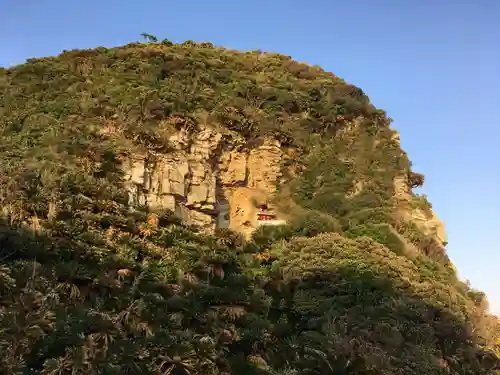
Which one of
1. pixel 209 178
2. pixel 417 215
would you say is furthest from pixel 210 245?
pixel 417 215

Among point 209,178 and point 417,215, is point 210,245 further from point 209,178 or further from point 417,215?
point 417,215

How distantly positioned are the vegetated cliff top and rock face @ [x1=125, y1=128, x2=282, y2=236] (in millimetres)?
540

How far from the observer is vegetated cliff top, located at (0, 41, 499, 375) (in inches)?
578

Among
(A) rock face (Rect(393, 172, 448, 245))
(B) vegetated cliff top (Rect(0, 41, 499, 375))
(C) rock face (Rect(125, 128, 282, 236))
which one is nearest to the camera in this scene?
(B) vegetated cliff top (Rect(0, 41, 499, 375))

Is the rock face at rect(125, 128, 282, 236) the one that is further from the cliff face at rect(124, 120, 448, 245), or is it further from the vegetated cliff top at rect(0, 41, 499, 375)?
the vegetated cliff top at rect(0, 41, 499, 375)

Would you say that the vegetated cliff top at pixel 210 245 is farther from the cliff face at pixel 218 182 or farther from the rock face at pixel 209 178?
the rock face at pixel 209 178

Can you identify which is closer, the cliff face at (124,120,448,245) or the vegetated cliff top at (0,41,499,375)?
the vegetated cliff top at (0,41,499,375)

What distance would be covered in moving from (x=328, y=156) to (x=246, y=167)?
4.53m

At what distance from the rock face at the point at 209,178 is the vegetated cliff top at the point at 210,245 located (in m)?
0.54

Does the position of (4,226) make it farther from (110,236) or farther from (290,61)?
(290,61)

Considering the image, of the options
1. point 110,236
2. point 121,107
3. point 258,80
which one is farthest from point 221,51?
point 110,236

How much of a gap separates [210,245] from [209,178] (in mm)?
4308

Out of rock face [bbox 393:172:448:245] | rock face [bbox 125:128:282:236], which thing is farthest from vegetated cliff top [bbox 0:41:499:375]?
rock face [bbox 125:128:282:236]

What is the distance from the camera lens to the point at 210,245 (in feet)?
68.6
